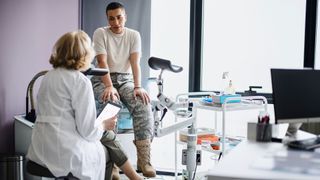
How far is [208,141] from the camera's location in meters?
3.35

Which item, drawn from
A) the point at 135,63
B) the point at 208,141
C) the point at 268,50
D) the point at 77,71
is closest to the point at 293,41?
the point at 268,50

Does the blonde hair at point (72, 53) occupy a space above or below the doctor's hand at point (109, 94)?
above

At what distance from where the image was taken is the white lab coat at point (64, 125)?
2047 mm

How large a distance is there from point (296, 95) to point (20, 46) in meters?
2.39

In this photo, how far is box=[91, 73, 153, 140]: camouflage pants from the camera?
10.3 feet

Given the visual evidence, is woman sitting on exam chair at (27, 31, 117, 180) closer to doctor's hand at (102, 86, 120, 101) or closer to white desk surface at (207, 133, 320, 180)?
white desk surface at (207, 133, 320, 180)

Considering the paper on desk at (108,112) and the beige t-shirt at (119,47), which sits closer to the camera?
the paper on desk at (108,112)

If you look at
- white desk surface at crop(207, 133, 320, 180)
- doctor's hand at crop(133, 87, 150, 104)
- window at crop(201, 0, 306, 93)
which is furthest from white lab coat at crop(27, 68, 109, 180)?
window at crop(201, 0, 306, 93)

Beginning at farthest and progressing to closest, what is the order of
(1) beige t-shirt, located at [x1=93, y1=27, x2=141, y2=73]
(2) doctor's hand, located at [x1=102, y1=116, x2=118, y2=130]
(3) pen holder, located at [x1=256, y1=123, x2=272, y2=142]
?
(1) beige t-shirt, located at [x1=93, y1=27, x2=141, y2=73], (2) doctor's hand, located at [x1=102, y1=116, x2=118, y2=130], (3) pen holder, located at [x1=256, y1=123, x2=272, y2=142]

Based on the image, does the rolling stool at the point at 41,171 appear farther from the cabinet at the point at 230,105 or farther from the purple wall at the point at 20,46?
the purple wall at the point at 20,46

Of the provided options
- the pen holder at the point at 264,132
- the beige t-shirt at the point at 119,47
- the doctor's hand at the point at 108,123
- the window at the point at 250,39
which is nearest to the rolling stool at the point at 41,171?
the doctor's hand at the point at 108,123

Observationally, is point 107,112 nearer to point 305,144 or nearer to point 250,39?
point 305,144

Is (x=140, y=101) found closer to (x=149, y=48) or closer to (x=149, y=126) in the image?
(x=149, y=126)

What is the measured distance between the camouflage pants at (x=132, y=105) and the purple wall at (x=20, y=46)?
2.19ft
